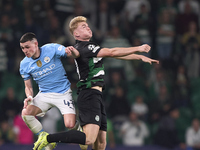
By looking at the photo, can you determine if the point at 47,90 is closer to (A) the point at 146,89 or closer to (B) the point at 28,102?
(B) the point at 28,102

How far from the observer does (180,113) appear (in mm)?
11344

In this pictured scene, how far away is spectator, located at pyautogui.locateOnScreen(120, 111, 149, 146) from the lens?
426 inches

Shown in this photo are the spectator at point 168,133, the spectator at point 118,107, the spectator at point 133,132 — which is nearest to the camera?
the spectator at point 168,133

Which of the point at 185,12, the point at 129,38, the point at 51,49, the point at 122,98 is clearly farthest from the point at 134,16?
the point at 51,49

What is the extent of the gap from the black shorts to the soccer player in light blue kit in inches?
11.6

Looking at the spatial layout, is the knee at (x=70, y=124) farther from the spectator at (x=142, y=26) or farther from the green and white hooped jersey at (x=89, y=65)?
the spectator at (x=142, y=26)

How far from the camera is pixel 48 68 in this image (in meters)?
6.71

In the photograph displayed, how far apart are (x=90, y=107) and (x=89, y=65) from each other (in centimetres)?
58

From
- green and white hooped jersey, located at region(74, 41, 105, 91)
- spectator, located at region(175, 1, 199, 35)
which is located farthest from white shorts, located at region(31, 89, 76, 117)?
spectator, located at region(175, 1, 199, 35)

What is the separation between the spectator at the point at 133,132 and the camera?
426 inches

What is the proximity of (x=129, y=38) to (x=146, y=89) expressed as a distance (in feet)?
4.77

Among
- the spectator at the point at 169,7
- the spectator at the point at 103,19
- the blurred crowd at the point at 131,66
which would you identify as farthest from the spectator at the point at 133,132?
the spectator at the point at 169,7

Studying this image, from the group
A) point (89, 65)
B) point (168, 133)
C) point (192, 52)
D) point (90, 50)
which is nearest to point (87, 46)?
point (90, 50)

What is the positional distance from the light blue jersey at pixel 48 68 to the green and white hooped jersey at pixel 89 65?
26 cm
